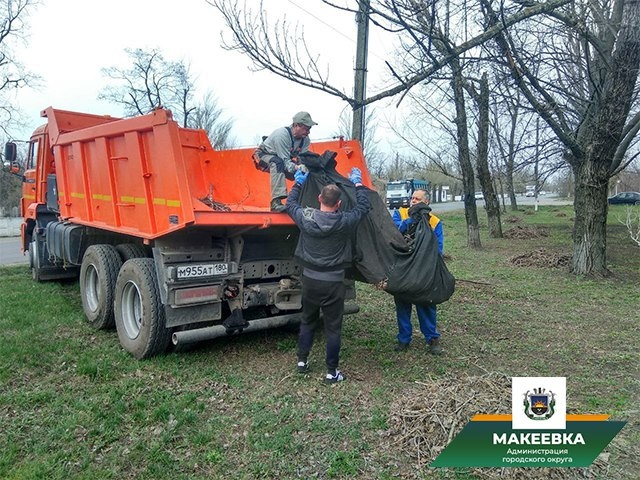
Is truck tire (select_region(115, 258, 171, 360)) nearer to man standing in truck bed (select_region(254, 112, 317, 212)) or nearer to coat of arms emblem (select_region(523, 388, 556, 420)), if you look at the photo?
man standing in truck bed (select_region(254, 112, 317, 212))

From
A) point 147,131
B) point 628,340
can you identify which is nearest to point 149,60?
point 147,131

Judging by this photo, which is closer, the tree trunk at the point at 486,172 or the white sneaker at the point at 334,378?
the white sneaker at the point at 334,378

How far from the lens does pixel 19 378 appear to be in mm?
4523

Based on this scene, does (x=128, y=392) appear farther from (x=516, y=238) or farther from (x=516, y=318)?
(x=516, y=238)

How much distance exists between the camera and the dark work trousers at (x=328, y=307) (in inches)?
173

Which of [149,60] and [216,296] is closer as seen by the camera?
[216,296]

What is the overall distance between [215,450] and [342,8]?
5.74 m

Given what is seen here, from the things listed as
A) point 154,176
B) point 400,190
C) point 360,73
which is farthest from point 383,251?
point 400,190

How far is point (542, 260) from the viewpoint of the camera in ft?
36.0

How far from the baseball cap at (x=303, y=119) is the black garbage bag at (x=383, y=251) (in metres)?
0.65

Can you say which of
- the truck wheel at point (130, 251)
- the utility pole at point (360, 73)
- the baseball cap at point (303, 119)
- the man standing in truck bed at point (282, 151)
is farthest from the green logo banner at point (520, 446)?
the utility pole at point (360, 73)

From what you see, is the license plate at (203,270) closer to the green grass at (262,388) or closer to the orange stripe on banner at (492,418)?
the green grass at (262,388)

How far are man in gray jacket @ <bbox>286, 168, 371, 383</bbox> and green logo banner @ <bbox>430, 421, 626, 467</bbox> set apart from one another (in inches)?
59.5

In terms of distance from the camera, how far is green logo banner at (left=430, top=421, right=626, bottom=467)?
10.0 ft
